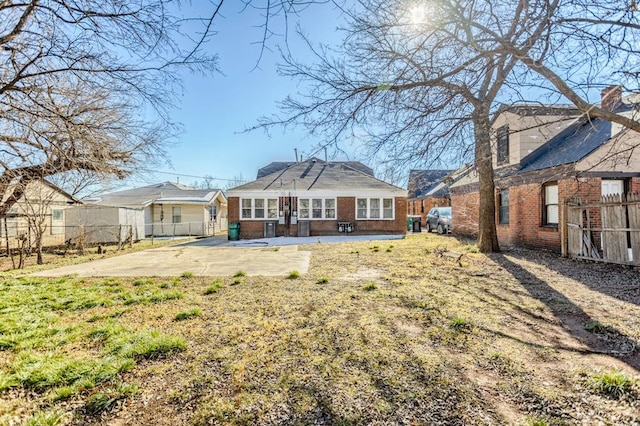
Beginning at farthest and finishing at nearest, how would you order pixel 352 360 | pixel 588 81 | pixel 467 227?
pixel 467 227 < pixel 588 81 < pixel 352 360

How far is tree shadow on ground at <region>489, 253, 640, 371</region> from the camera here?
124 inches

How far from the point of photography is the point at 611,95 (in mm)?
4016

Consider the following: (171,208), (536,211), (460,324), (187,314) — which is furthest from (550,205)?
(171,208)

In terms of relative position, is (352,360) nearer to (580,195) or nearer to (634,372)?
(634,372)

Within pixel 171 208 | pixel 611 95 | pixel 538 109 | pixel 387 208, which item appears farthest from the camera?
pixel 171 208

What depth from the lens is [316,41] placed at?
3.82m

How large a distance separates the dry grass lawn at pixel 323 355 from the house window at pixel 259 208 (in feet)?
40.1

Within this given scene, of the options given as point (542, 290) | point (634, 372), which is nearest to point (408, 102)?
point (634, 372)

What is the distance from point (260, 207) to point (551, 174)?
1374cm

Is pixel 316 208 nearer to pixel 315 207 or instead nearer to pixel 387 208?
pixel 315 207

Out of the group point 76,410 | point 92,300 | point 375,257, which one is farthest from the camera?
point 375,257

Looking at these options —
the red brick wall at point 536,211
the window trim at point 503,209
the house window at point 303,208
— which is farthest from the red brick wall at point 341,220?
the window trim at point 503,209

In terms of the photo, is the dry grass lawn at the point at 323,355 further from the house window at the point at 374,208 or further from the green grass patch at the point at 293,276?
the house window at the point at 374,208

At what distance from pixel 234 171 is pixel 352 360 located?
52.4 metres
